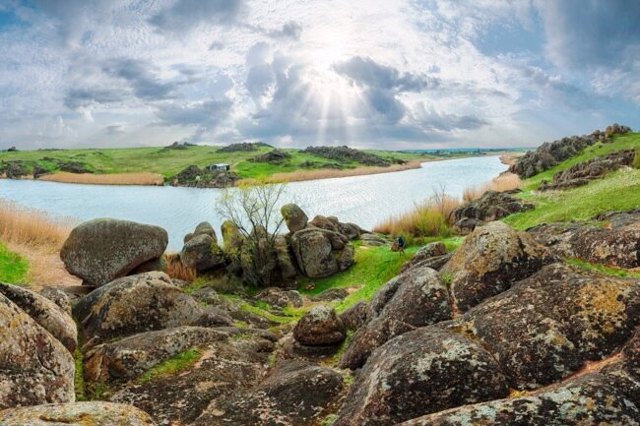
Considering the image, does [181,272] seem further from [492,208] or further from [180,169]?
[180,169]

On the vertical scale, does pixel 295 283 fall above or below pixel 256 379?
below

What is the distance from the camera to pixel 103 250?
30094 mm

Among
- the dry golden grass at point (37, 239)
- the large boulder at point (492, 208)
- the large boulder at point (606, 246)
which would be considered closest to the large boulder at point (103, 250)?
the dry golden grass at point (37, 239)

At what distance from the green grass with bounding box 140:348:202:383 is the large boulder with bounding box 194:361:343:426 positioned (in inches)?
82.3

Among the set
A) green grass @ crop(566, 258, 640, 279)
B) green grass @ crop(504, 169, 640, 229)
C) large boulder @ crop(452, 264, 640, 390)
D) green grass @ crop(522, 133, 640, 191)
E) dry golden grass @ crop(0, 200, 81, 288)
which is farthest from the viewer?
green grass @ crop(522, 133, 640, 191)

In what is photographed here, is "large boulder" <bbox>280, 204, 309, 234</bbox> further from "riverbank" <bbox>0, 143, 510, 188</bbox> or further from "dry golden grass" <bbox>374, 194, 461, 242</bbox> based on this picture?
"riverbank" <bbox>0, 143, 510, 188</bbox>

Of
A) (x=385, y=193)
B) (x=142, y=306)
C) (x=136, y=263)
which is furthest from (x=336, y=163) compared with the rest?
(x=142, y=306)

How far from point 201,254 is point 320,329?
2883 centimetres

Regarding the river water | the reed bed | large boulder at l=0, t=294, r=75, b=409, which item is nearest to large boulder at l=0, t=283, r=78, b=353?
large boulder at l=0, t=294, r=75, b=409

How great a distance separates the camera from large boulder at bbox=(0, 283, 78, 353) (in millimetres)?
10734

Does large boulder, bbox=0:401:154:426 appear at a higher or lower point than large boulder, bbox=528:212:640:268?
lower

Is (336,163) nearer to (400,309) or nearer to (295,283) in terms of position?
(295,283)

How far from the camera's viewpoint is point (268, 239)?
4219 centimetres

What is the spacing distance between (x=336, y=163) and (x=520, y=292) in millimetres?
160265
